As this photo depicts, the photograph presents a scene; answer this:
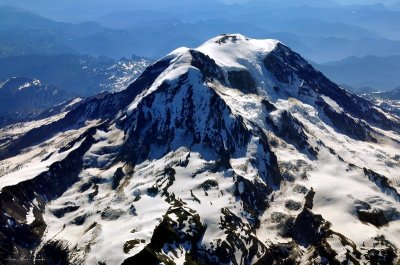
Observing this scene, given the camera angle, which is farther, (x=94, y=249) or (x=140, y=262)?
(x=94, y=249)

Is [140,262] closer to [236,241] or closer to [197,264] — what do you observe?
[197,264]

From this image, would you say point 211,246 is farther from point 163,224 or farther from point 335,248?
point 335,248

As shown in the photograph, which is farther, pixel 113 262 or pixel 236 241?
pixel 236 241

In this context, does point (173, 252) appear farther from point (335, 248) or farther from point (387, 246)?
point (387, 246)

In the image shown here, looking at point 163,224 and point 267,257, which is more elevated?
point 163,224

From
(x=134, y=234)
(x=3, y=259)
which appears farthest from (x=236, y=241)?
(x=3, y=259)

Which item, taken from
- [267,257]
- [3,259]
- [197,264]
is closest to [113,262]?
[197,264]

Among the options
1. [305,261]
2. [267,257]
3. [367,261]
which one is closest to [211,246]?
[267,257]

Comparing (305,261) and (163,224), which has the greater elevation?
(163,224)
